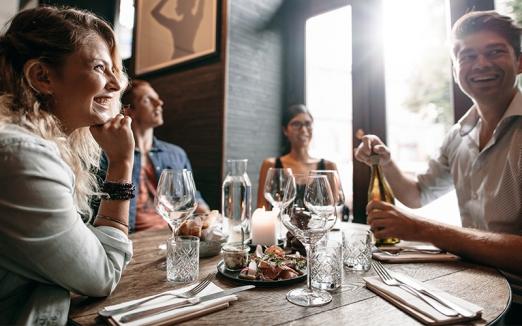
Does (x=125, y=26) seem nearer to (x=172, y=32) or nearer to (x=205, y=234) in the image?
(x=172, y=32)

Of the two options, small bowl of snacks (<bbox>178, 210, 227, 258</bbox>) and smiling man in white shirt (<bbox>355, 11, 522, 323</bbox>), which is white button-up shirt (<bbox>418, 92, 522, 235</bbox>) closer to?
smiling man in white shirt (<bbox>355, 11, 522, 323</bbox>)

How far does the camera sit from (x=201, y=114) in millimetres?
2836

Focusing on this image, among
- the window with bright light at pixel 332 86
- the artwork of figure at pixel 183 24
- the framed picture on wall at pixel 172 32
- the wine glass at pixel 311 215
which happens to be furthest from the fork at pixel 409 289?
the artwork of figure at pixel 183 24

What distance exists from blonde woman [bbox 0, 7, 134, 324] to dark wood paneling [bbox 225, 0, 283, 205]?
5.33 ft

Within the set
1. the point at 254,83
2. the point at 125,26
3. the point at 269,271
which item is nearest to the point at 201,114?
the point at 254,83

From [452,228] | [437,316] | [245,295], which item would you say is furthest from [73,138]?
[452,228]

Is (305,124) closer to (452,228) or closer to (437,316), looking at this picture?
(452,228)

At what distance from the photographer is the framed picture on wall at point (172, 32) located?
279cm

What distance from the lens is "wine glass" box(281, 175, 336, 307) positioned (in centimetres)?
76

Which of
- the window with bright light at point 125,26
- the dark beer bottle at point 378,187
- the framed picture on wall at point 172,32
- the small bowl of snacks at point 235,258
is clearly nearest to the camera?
the small bowl of snacks at point 235,258

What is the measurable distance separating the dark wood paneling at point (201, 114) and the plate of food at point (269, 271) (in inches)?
72.1

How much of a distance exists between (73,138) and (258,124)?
74.1 inches

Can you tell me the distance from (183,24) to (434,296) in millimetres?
2978

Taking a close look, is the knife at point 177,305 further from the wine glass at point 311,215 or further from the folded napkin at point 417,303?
the folded napkin at point 417,303
